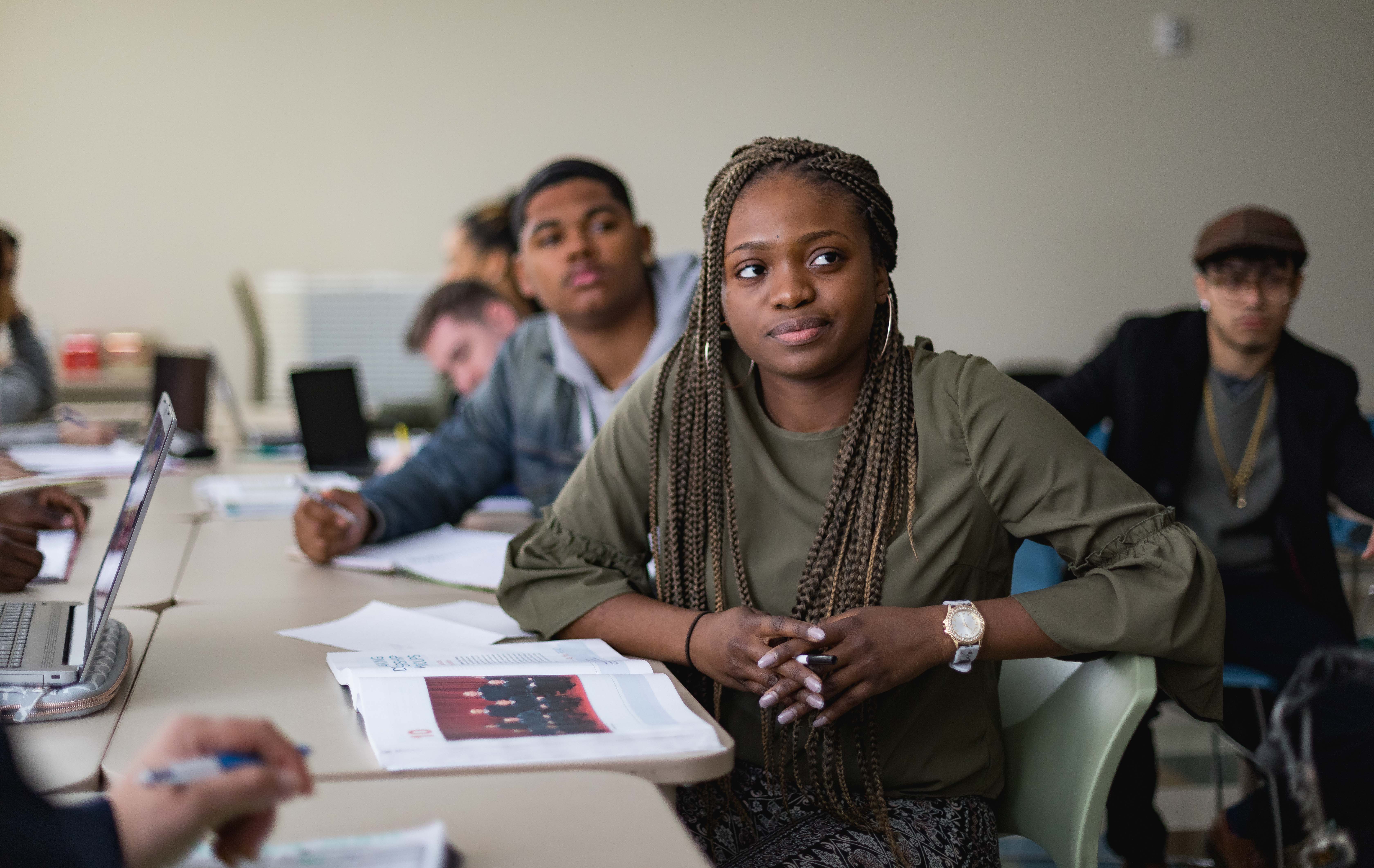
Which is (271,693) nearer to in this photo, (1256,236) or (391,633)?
(391,633)

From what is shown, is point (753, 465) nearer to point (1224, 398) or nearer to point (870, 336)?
point (870, 336)

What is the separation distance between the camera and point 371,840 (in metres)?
0.66

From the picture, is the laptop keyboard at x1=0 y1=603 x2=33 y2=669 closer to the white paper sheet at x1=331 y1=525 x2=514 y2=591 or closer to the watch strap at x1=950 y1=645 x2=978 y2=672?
the white paper sheet at x1=331 y1=525 x2=514 y2=591

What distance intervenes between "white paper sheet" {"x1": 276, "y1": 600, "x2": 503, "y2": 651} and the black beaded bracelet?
0.80 feet

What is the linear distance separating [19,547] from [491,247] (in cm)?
234

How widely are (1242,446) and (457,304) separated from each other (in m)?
2.03

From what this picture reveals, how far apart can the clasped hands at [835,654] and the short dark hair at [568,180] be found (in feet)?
3.88

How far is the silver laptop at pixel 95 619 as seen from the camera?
934 millimetres

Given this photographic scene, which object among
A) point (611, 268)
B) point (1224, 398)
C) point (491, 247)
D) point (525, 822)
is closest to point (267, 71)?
point (491, 247)

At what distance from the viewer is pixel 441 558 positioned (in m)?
1.72

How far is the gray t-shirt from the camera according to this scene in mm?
2164

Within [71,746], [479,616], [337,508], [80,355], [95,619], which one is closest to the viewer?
[71,746]

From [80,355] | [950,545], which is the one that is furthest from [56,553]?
[80,355]

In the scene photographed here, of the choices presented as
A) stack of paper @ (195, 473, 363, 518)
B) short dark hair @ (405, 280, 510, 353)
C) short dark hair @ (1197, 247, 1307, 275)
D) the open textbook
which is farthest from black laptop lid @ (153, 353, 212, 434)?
short dark hair @ (1197, 247, 1307, 275)
